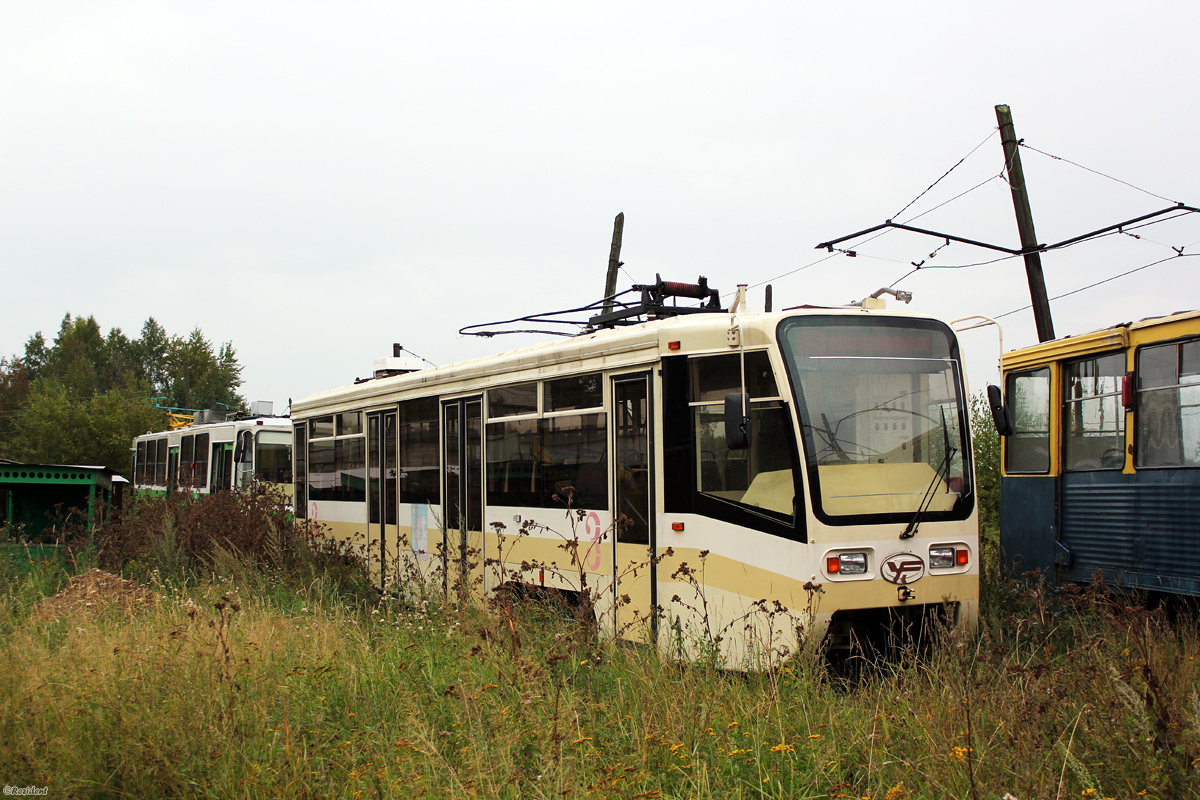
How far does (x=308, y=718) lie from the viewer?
17.8ft

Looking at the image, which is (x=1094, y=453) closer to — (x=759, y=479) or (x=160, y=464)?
(x=759, y=479)

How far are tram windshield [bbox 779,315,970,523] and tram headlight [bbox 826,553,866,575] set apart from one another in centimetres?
25

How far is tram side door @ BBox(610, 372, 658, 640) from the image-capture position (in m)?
7.51

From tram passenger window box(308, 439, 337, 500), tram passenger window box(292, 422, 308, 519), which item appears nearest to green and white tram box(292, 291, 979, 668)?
tram passenger window box(308, 439, 337, 500)

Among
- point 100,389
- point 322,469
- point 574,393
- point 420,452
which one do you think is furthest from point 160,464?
point 100,389

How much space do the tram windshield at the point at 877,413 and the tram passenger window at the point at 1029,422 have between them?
115 inches

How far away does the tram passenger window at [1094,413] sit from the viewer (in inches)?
351

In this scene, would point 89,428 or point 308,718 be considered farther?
point 89,428

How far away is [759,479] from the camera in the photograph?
22.8 feet

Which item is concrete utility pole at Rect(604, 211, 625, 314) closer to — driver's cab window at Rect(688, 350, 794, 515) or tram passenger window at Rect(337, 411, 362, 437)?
tram passenger window at Rect(337, 411, 362, 437)

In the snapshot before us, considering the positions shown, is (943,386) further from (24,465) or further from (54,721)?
(24,465)

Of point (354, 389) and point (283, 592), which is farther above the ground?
point (354, 389)

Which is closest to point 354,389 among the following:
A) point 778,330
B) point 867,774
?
point 778,330

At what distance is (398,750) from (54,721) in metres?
1.83
